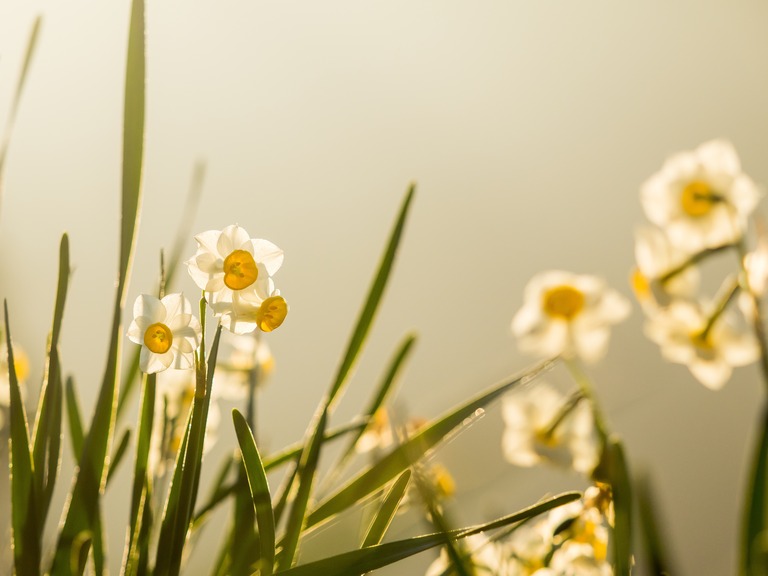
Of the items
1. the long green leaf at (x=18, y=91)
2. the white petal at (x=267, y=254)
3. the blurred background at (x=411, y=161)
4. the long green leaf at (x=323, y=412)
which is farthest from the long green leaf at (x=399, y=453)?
the blurred background at (x=411, y=161)

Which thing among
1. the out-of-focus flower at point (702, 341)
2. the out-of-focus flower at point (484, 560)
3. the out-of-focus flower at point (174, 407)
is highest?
the out-of-focus flower at point (174, 407)

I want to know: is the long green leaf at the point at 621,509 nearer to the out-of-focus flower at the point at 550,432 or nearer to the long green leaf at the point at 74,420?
the out-of-focus flower at the point at 550,432

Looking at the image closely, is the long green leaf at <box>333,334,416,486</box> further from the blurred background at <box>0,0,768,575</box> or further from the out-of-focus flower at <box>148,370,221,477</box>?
the blurred background at <box>0,0,768,575</box>

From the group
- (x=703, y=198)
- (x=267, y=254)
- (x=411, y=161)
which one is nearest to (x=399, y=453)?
(x=267, y=254)

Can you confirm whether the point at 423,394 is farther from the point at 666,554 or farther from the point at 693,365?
Answer: the point at 666,554

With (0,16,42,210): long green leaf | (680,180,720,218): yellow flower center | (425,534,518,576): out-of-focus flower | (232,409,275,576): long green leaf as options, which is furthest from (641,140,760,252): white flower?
(0,16,42,210): long green leaf
